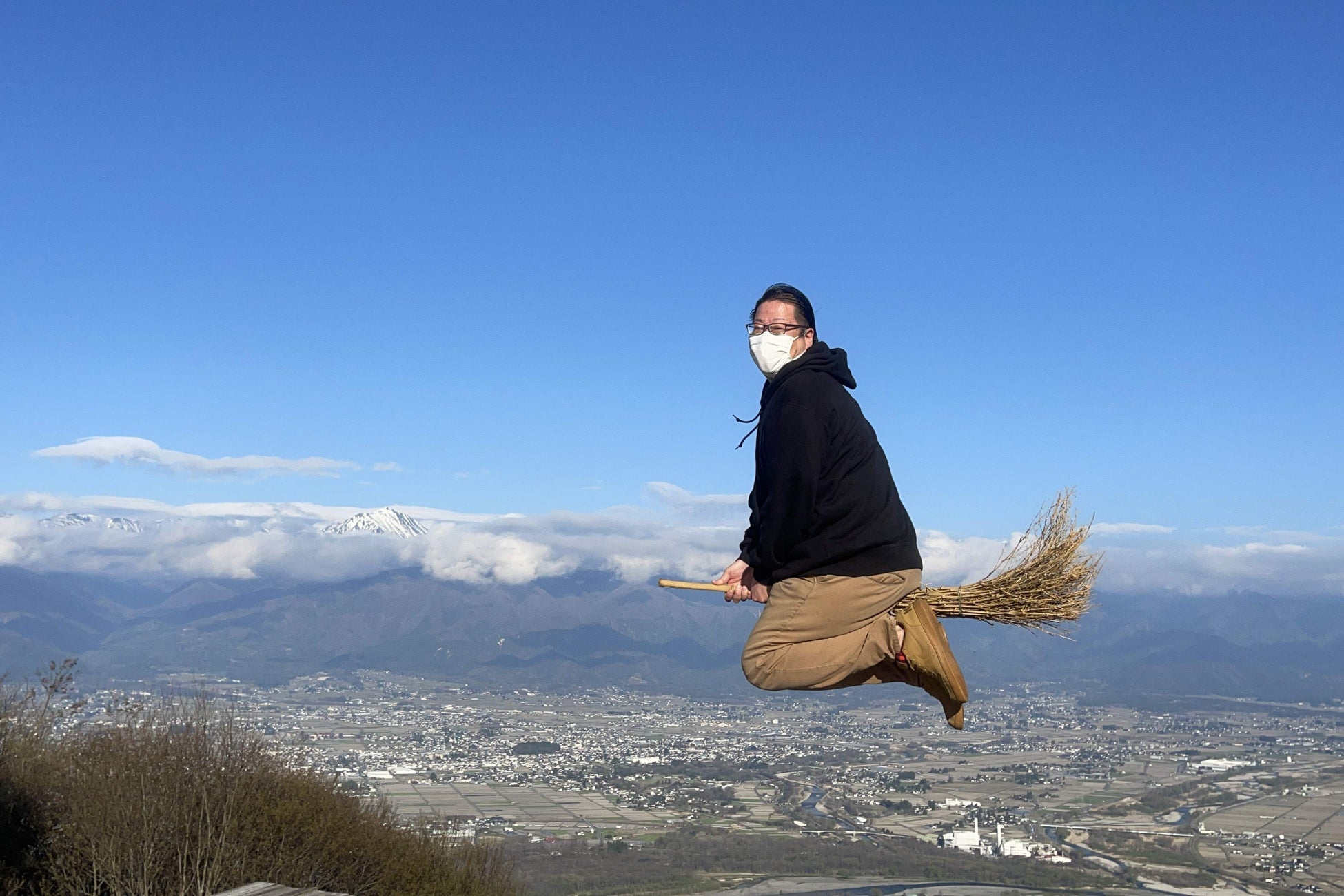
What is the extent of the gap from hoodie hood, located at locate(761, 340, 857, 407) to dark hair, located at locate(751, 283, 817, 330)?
0.32 ft

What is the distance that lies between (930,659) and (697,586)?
86 cm

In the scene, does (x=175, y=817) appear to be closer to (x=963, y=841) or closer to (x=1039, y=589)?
(x=1039, y=589)

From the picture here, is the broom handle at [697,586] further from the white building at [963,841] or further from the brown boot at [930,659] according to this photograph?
the white building at [963,841]

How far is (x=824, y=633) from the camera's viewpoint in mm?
4004

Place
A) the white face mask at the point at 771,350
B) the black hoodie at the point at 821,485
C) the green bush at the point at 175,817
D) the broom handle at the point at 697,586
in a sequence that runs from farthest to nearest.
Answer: the green bush at the point at 175,817 < the white face mask at the point at 771,350 < the broom handle at the point at 697,586 < the black hoodie at the point at 821,485

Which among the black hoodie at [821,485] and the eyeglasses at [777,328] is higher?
the eyeglasses at [777,328]

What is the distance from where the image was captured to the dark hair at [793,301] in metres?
4.15

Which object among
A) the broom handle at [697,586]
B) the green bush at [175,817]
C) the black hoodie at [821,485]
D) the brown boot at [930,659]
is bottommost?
the green bush at [175,817]

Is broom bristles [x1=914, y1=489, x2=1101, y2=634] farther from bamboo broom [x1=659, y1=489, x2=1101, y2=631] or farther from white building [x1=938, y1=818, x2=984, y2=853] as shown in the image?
white building [x1=938, y1=818, x2=984, y2=853]

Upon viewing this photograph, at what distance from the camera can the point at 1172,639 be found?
184m

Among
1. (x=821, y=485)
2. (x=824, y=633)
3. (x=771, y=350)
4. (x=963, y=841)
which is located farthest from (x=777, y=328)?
(x=963, y=841)

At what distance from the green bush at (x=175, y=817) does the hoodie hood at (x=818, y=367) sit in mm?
19234

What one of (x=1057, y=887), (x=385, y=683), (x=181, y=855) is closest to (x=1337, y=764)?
(x=1057, y=887)

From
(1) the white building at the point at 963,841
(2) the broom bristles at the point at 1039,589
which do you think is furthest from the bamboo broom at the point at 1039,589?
(1) the white building at the point at 963,841
